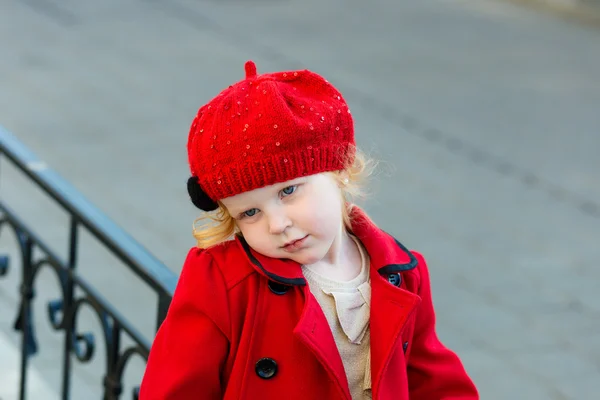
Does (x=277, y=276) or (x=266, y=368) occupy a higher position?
(x=277, y=276)

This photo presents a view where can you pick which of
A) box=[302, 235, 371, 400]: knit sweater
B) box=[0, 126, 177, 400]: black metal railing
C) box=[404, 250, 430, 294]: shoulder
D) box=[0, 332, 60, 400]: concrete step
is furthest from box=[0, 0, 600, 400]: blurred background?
box=[302, 235, 371, 400]: knit sweater

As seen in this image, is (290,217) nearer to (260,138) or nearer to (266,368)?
(260,138)

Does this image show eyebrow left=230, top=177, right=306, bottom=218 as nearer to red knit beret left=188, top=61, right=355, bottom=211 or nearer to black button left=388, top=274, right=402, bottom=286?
red knit beret left=188, top=61, right=355, bottom=211

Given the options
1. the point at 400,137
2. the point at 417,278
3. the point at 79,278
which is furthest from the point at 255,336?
the point at 400,137

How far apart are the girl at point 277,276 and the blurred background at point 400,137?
139 cm

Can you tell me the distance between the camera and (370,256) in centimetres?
192

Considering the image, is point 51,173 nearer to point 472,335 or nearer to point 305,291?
point 305,291

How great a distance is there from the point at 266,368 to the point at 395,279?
0.31 m

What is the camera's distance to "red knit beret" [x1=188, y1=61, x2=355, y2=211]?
5.63ft

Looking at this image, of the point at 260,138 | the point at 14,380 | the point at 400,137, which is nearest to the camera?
the point at 260,138

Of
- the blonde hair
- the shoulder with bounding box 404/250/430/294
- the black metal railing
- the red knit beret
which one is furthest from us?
the black metal railing

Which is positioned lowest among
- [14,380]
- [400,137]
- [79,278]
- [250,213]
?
[400,137]

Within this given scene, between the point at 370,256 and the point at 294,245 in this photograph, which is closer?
the point at 294,245

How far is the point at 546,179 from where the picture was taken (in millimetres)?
7266
